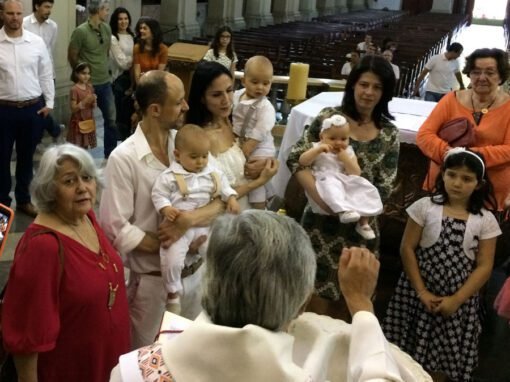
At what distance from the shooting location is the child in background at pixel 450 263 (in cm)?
291

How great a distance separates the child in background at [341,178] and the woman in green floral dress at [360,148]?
66mm

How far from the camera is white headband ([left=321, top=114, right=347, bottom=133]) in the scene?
270 cm

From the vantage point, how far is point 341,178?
280cm

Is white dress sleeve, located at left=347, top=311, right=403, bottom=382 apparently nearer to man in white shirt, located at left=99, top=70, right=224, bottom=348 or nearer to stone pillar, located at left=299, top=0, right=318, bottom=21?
man in white shirt, located at left=99, top=70, right=224, bottom=348

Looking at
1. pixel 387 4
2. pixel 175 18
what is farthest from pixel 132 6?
pixel 387 4

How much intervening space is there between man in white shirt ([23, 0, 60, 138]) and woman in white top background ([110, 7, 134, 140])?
25.4 inches

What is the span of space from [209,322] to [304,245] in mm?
242

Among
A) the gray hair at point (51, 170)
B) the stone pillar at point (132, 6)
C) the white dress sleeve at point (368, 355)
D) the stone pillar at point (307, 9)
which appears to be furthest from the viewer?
the stone pillar at point (307, 9)

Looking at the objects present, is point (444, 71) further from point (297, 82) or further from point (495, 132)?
point (495, 132)

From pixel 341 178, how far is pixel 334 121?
0.81 ft

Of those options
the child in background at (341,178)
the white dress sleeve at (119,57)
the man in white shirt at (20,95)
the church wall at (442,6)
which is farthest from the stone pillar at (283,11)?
the child in background at (341,178)

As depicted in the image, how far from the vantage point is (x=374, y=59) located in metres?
2.83

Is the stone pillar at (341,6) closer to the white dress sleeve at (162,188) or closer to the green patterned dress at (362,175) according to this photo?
the green patterned dress at (362,175)

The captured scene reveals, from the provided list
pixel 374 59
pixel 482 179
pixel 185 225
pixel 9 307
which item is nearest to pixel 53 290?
pixel 9 307
